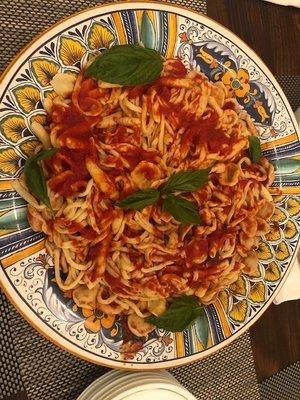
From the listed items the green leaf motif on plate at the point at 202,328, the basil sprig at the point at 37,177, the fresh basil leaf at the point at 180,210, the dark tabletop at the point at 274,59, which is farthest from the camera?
the dark tabletop at the point at 274,59

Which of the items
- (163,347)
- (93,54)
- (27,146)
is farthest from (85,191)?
(163,347)

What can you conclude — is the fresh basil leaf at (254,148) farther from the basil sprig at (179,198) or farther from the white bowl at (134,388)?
the white bowl at (134,388)

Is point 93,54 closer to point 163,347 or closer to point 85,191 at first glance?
point 85,191

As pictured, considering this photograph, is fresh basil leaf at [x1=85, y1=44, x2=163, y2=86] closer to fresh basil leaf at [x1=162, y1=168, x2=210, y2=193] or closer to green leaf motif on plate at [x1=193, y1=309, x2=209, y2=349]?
fresh basil leaf at [x1=162, y1=168, x2=210, y2=193]

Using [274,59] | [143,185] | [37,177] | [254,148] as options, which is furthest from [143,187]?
[274,59]

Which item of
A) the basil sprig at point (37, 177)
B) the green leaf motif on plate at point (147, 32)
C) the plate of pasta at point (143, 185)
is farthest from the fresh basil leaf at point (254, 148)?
the basil sprig at point (37, 177)

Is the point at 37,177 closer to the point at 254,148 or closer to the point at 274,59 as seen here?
the point at 254,148

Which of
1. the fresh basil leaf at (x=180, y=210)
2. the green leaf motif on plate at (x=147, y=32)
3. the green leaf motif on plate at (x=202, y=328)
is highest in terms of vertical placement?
the green leaf motif on plate at (x=147, y=32)
